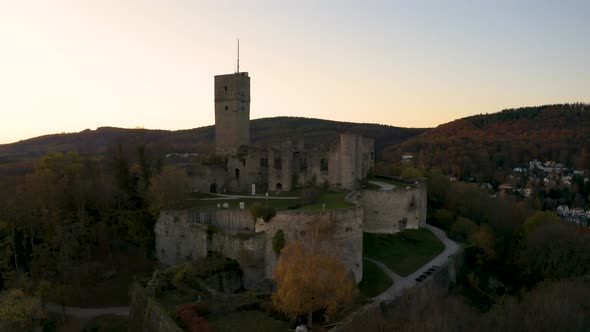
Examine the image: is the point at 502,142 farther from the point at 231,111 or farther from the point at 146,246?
the point at 146,246

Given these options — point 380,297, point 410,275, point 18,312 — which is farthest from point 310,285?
point 18,312

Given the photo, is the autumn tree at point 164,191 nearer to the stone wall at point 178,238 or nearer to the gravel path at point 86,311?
the stone wall at point 178,238

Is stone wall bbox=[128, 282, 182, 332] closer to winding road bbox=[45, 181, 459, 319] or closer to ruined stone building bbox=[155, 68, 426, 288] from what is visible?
winding road bbox=[45, 181, 459, 319]

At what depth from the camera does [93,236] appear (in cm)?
2970

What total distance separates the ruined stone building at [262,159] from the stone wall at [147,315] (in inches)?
610

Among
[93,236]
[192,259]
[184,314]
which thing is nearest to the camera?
[184,314]

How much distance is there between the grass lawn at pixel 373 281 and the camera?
23481 millimetres

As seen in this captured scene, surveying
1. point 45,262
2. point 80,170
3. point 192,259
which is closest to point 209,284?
point 192,259

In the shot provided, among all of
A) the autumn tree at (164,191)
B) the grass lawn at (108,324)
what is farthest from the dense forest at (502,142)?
the grass lawn at (108,324)

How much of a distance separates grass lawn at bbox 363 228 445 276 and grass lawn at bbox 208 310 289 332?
34.9 feet

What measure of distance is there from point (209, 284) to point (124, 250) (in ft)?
34.7

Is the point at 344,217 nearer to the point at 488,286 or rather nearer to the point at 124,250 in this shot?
the point at 488,286

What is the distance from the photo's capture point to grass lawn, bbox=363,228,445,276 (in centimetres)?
2806

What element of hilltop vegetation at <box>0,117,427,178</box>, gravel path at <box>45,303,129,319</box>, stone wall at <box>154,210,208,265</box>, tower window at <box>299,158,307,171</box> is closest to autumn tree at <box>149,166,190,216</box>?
stone wall at <box>154,210,208,265</box>
